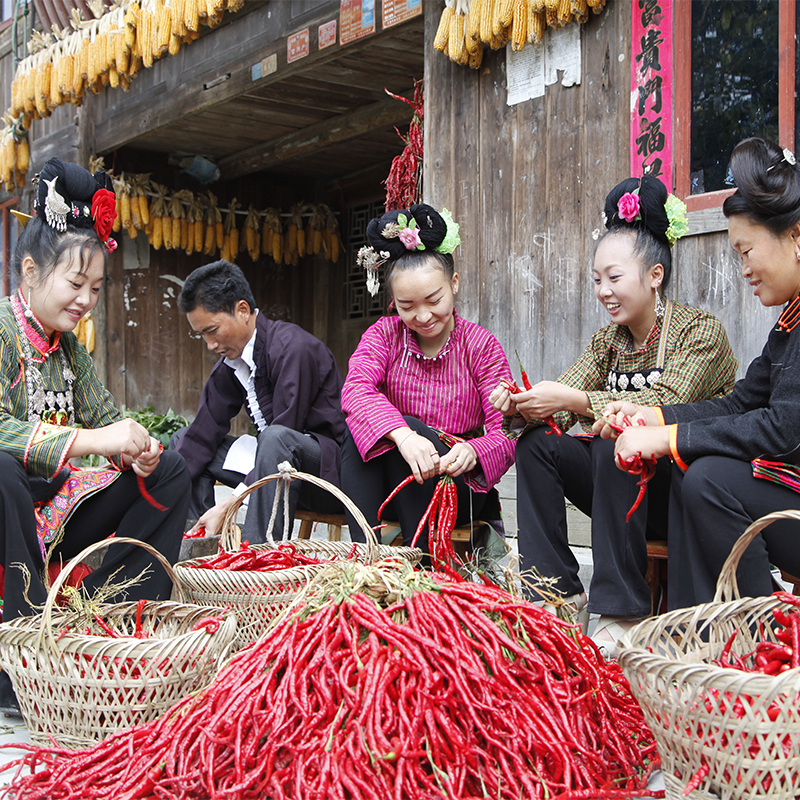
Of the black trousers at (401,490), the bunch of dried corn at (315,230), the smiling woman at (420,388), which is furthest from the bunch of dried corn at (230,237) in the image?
the black trousers at (401,490)

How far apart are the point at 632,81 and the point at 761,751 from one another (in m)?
2.81

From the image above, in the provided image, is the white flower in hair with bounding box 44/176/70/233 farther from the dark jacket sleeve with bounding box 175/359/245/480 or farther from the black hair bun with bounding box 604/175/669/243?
the black hair bun with bounding box 604/175/669/243

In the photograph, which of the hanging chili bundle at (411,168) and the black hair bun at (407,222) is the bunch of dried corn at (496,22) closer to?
the hanging chili bundle at (411,168)

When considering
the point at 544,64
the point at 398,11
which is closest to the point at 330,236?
the point at 398,11

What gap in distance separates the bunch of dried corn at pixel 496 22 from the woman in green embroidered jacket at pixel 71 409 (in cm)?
197

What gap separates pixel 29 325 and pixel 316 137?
401cm

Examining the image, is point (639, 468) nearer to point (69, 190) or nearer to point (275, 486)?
point (275, 486)

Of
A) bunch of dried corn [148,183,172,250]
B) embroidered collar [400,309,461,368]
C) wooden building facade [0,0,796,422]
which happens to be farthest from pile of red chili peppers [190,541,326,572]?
bunch of dried corn [148,183,172,250]

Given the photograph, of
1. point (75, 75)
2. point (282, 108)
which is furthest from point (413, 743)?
point (75, 75)

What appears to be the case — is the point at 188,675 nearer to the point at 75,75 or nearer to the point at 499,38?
the point at 499,38

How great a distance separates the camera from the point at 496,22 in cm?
354

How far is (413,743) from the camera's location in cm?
126

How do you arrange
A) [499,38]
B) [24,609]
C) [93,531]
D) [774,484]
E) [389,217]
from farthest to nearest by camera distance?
[499,38]
[389,217]
[93,531]
[24,609]
[774,484]

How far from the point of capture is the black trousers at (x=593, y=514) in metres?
2.13
